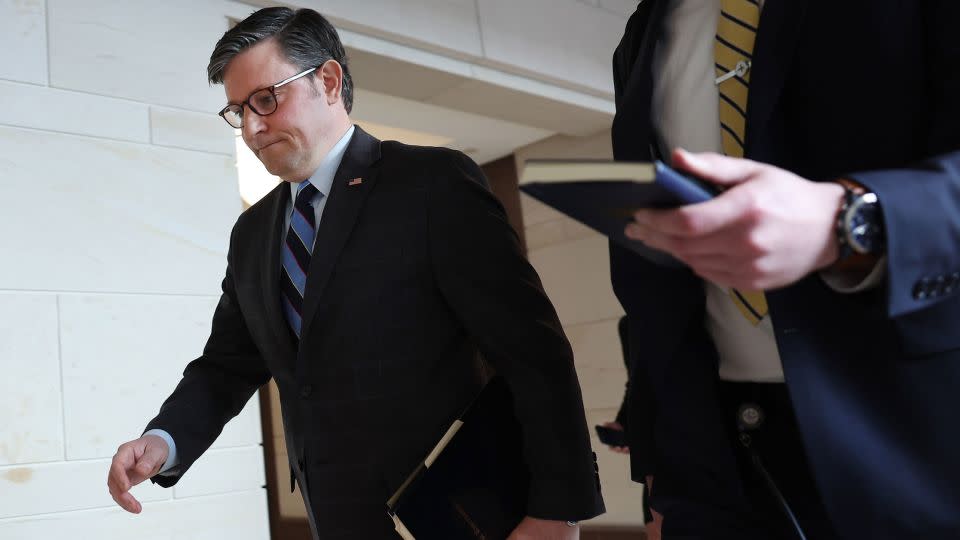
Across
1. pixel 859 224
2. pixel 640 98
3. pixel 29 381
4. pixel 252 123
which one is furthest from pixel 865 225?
pixel 29 381

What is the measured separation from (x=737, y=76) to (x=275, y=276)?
113cm

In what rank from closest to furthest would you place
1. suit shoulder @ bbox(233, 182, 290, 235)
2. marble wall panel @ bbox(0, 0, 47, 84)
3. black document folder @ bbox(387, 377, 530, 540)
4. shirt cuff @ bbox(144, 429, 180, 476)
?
black document folder @ bbox(387, 377, 530, 540) < shirt cuff @ bbox(144, 429, 180, 476) < suit shoulder @ bbox(233, 182, 290, 235) < marble wall panel @ bbox(0, 0, 47, 84)

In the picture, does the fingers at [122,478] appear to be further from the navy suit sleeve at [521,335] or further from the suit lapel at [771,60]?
the suit lapel at [771,60]

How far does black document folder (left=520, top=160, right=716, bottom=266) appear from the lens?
0.76 metres

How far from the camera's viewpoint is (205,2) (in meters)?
4.04

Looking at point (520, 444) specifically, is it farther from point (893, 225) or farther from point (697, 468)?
point (893, 225)

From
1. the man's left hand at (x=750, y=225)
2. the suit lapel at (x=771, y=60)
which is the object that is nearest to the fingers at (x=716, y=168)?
the man's left hand at (x=750, y=225)

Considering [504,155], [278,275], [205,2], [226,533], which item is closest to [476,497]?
[278,275]

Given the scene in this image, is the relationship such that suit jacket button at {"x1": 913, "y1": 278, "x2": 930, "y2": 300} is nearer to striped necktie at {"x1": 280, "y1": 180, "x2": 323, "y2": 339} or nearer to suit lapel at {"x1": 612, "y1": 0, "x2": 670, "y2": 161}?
suit lapel at {"x1": 612, "y1": 0, "x2": 670, "y2": 161}

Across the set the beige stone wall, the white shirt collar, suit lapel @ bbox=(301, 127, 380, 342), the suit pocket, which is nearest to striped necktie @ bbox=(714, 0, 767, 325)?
the suit pocket

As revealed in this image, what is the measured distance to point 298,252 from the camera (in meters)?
2.05

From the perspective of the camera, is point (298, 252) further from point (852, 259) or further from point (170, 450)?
point (852, 259)

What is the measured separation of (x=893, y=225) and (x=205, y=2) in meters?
3.75

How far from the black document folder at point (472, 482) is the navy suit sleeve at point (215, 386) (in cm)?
61
